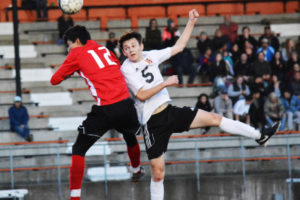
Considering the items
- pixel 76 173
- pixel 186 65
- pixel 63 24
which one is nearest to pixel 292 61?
pixel 186 65

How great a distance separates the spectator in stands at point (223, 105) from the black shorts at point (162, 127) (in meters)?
7.56

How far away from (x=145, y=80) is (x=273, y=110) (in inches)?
339

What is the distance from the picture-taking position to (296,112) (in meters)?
17.6

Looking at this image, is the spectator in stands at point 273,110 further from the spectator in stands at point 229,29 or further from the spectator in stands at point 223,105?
the spectator in stands at point 229,29

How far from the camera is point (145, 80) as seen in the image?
9.38 metres

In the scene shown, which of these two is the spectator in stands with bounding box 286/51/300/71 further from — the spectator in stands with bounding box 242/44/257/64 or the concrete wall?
the concrete wall

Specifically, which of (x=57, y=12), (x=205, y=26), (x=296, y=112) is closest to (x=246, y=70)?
(x=296, y=112)

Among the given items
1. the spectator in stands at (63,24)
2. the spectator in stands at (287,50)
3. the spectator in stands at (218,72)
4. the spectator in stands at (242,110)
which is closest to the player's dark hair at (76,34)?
the spectator in stands at (242,110)

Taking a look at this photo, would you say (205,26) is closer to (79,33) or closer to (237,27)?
(237,27)

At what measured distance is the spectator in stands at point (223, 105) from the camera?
17031 mm

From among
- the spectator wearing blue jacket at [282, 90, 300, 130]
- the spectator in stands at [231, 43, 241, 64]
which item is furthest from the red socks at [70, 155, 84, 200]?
the spectator in stands at [231, 43, 241, 64]

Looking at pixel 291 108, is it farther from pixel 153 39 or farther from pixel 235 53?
pixel 153 39

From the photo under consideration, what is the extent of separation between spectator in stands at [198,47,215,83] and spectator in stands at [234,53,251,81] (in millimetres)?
671

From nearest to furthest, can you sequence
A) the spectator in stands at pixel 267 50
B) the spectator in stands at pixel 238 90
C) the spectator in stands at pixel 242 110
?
1. the spectator in stands at pixel 242 110
2. the spectator in stands at pixel 238 90
3. the spectator in stands at pixel 267 50
